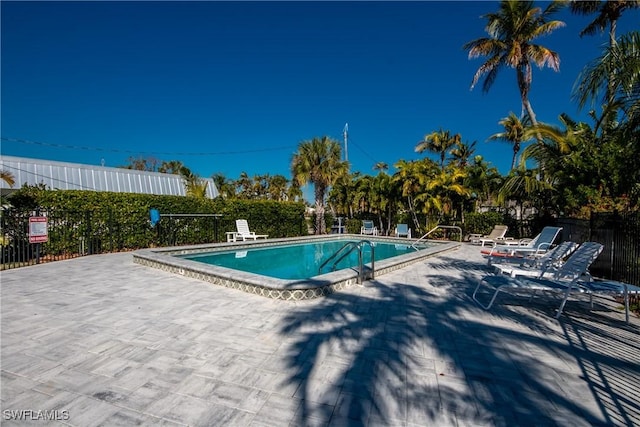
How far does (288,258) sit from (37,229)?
781 centimetres

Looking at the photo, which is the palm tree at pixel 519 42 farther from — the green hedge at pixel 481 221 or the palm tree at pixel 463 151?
the palm tree at pixel 463 151

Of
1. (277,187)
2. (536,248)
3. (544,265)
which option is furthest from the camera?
(277,187)

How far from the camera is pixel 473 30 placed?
16844mm

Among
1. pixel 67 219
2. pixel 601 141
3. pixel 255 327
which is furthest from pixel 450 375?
pixel 67 219

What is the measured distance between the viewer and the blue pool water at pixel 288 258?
32.8 ft

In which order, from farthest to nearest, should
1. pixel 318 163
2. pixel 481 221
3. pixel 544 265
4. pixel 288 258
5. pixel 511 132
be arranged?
pixel 511 132 < pixel 318 163 < pixel 481 221 < pixel 288 258 < pixel 544 265

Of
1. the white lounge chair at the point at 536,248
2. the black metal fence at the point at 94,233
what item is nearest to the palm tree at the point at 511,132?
the white lounge chair at the point at 536,248

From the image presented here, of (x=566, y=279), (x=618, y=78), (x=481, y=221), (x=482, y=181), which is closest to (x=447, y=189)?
(x=482, y=181)

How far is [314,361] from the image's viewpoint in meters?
3.12

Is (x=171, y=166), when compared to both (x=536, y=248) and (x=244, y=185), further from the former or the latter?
(x=536, y=248)

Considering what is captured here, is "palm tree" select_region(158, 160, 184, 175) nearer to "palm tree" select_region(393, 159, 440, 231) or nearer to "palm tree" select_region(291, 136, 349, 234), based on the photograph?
"palm tree" select_region(291, 136, 349, 234)

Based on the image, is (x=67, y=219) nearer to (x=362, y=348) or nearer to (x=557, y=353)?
(x=362, y=348)

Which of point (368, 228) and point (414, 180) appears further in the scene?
point (368, 228)

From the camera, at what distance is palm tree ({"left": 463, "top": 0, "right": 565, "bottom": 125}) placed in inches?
585
